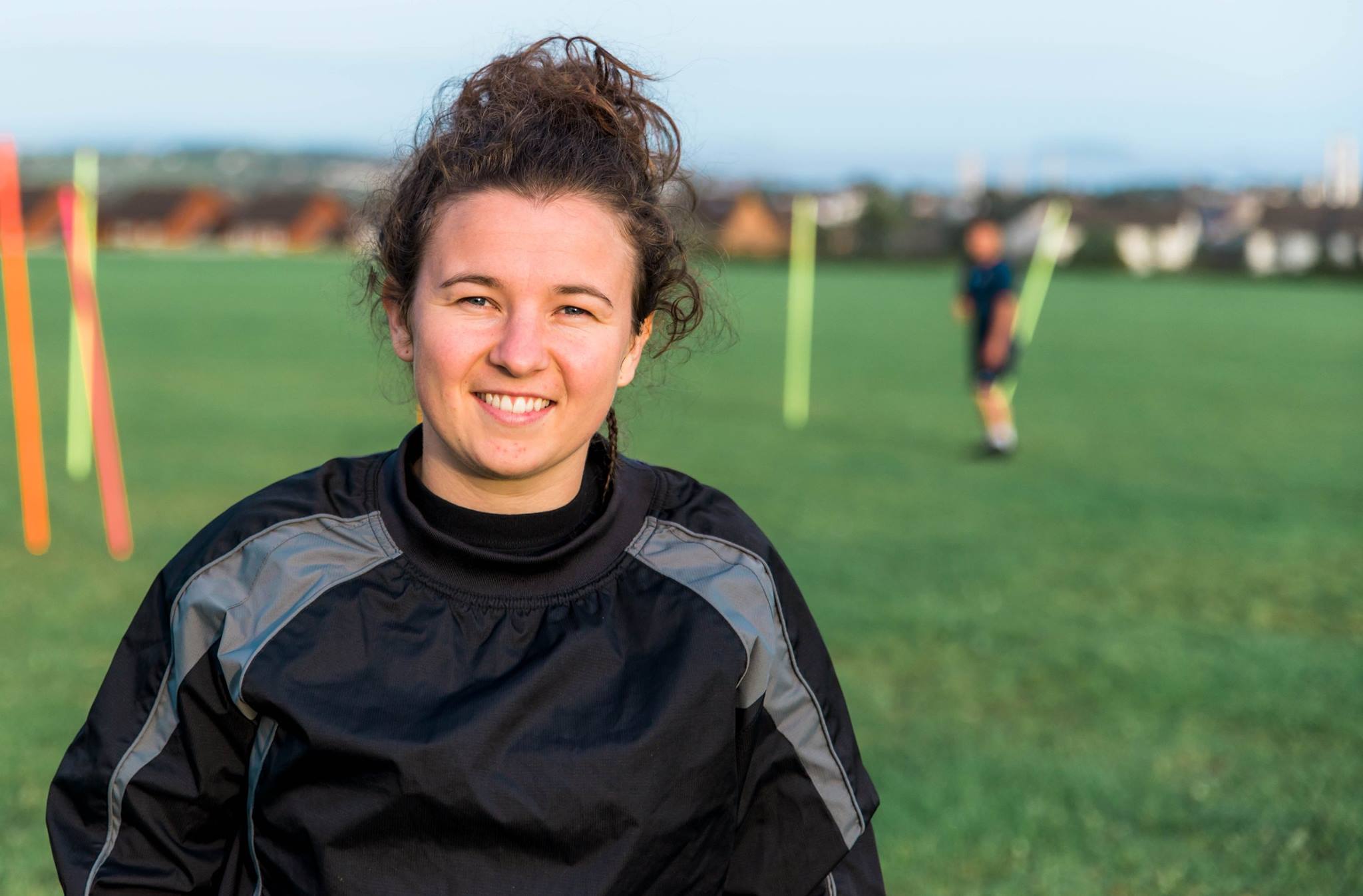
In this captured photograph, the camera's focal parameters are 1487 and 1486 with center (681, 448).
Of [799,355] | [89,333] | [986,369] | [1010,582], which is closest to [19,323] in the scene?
[89,333]

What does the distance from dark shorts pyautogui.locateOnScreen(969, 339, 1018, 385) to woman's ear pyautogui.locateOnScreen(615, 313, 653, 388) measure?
10.2 meters

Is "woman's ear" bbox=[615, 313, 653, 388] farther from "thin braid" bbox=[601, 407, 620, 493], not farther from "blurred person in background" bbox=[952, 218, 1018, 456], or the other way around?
"blurred person in background" bbox=[952, 218, 1018, 456]

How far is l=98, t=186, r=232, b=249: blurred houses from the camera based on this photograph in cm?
10831

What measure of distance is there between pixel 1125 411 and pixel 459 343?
14859 millimetres

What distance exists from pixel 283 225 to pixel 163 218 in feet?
28.6

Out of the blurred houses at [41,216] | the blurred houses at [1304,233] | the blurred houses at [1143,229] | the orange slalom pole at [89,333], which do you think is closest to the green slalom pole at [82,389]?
the orange slalom pole at [89,333]

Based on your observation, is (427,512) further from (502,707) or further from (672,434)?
(672,434)

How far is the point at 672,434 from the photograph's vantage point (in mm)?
13422

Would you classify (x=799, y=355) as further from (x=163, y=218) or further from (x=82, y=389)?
(x=163, y=218)

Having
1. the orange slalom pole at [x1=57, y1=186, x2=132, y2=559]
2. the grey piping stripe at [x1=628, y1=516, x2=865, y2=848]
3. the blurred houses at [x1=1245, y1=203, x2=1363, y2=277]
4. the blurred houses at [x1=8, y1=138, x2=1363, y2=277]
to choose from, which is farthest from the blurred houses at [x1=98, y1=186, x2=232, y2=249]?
the grey piping stripe at [x1=628, y1=516, x2=865, y2=848]

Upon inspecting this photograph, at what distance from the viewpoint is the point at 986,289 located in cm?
1232

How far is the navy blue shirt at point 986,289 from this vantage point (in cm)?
1225

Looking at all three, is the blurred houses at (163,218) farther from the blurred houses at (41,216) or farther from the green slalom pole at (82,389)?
the green slalom pole at (82,389)

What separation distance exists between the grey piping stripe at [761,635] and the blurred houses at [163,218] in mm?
111416
